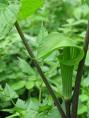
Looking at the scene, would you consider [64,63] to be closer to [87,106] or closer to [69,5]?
[87,106]

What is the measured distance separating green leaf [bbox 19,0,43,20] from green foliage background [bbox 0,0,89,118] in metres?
0.09

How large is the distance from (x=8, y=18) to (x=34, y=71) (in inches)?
28.8

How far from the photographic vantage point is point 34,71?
1730 mm

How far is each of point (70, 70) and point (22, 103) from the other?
0.30 meters

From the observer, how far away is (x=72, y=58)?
118 cm

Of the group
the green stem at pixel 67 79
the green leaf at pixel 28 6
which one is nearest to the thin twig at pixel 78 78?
the green stem at pixel 67 79

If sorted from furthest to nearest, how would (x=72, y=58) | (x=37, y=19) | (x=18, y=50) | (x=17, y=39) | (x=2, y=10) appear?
(x=37, y=19) < (x=18, y=50) < (x=17, y=39) < (x=72, y=58) < (x=2, y=10)

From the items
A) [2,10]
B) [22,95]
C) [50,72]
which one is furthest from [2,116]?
[2,10]

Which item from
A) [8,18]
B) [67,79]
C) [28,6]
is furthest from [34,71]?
[8,18]

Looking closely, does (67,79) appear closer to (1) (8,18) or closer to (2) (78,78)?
(2) (78,78)

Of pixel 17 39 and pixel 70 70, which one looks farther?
pixel 17 39

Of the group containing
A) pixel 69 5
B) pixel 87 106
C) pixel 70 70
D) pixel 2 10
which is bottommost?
pixel 69 5

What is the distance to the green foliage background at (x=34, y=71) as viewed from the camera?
1420mm

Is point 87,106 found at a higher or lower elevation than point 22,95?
higher
